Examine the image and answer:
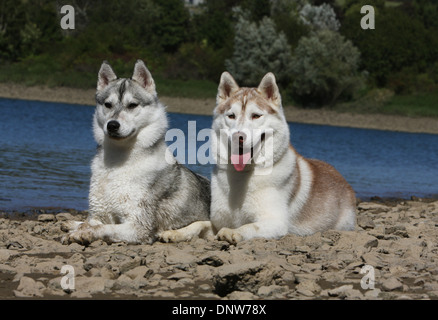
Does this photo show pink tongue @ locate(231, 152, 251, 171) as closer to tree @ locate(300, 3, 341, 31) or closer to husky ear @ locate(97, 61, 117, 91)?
husky ear @ locate(97, 61, 117, 91)

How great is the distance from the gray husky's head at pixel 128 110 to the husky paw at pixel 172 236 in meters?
1.07

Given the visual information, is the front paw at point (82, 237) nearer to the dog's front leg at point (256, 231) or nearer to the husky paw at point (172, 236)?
the husky paw at point (172, 236)

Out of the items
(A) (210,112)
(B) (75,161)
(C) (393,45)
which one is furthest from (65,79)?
(B) (75,161)

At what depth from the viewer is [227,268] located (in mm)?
5918

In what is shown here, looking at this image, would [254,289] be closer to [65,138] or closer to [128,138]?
[128,138]

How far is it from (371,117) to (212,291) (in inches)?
2123

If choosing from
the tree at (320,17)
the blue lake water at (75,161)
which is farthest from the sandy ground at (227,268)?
the tree at (320,17)

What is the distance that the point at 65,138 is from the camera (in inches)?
1067

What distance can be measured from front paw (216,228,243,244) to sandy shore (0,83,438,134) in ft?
156

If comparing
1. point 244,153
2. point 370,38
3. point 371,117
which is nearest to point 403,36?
point 370,38

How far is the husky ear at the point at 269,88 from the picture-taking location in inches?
318

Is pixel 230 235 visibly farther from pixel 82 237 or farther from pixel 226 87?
pixel 226 87

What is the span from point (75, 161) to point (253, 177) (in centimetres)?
1216

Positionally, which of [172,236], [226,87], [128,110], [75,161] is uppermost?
[226,87]
